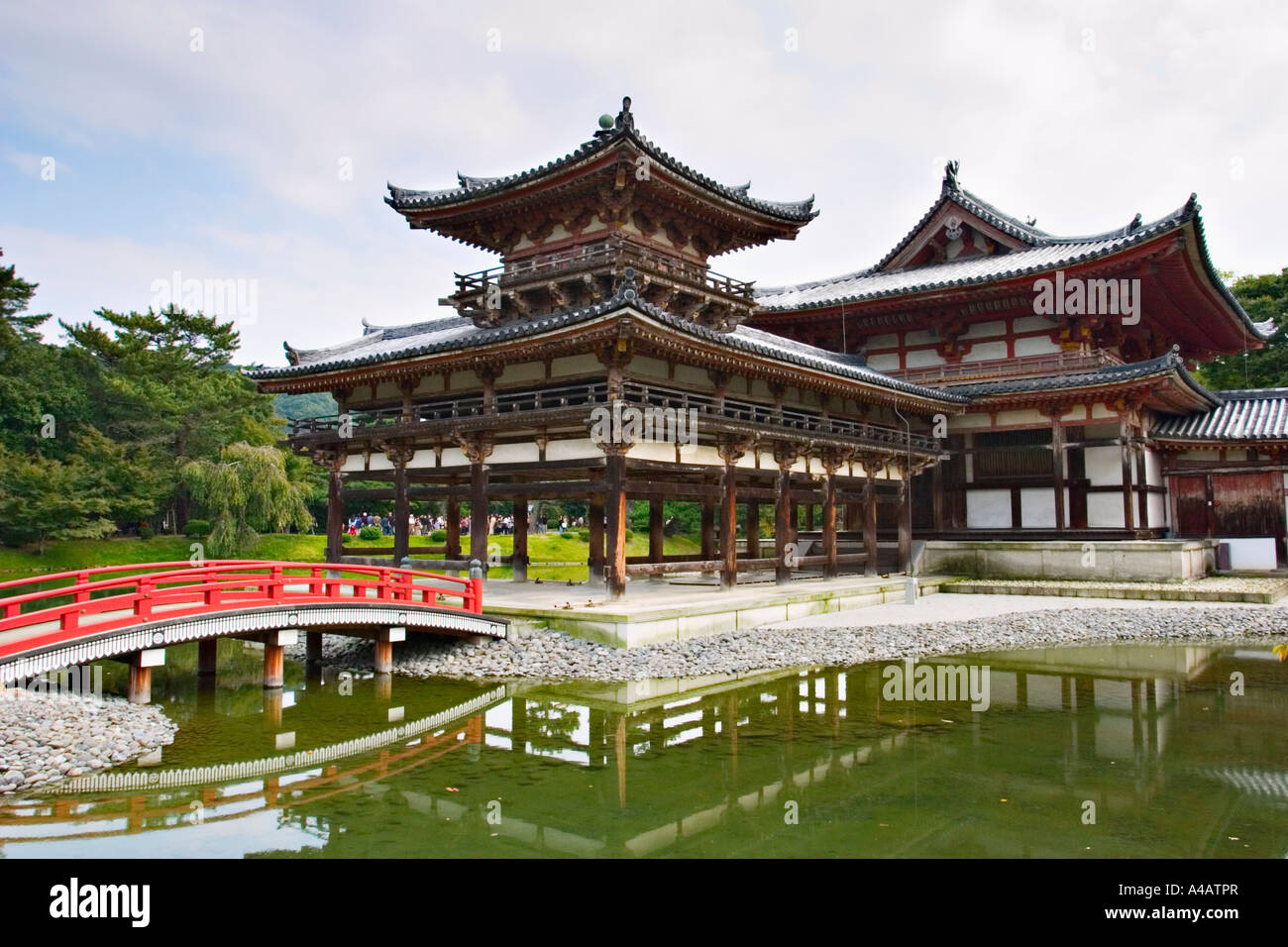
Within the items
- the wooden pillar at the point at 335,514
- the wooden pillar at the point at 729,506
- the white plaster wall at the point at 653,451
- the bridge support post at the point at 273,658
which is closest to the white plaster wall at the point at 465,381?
the wooden pillar at the point at 335,514

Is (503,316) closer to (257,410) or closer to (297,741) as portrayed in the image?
(297,741)

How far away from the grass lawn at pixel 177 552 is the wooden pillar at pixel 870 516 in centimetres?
1118

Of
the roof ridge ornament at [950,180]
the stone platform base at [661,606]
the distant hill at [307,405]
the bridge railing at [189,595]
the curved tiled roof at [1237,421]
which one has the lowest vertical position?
the stone platform base at [661,606]

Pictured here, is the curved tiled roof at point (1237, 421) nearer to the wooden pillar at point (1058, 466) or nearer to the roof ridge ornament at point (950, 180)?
the wooden pillar at point (1058, 466)

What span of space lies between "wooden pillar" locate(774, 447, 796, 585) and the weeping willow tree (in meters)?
27.6

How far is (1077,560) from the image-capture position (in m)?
27.0

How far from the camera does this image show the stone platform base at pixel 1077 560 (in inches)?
1020

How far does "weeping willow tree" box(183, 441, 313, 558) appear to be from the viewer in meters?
41.2

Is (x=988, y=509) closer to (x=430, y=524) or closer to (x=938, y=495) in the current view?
(x=938, y=495)

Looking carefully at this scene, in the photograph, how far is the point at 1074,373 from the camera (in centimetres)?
2822

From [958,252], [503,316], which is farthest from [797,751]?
[958,252]

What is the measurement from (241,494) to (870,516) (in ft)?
94.9

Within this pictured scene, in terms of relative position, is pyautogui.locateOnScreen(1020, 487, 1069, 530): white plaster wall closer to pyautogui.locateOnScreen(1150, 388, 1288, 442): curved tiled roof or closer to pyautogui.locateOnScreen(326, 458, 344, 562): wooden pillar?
pyautogui.locateOnScreen(1150, 388, 1288, 442): curved tiled roof
